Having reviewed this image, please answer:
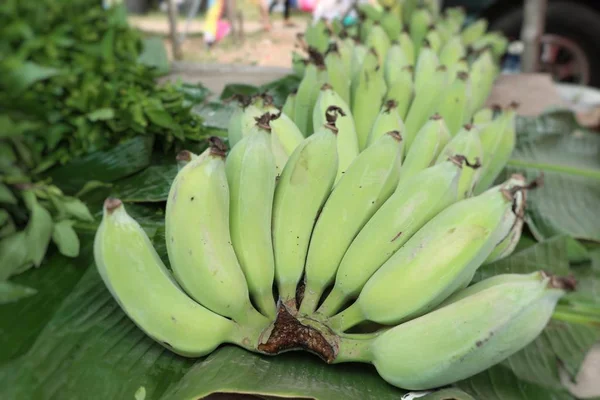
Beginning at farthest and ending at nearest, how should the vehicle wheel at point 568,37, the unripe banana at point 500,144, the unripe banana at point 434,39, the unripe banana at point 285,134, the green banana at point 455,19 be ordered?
the vehicle wheel at point 568,37 < the green banana at point 455,19 < the unripe banana at point 434,39 < the unripe banana at point 500,144 < the unripe banana at point 285,134

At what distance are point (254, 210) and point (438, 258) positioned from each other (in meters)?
0.27

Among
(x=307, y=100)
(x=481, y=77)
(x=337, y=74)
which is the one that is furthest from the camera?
(x=481, y=77)

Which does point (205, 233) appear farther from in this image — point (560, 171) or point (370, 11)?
point (370, 11)

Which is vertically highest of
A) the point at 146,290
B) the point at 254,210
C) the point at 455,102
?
the point at 455,102

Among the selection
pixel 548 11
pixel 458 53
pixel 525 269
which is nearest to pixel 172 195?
pixel 525 269

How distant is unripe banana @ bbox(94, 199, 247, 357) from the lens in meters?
0.64

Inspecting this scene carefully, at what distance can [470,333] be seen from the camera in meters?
0.59

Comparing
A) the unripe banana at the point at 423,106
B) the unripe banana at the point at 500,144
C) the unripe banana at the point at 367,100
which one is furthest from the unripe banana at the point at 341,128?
the unripe banana at the point at 500,144

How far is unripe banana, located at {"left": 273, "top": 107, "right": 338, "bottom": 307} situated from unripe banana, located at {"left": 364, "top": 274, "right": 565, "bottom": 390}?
192 millimetres

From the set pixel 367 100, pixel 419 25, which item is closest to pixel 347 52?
pixel 367 100

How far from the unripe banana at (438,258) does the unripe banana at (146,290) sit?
242mm

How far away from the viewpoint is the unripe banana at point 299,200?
73 cm

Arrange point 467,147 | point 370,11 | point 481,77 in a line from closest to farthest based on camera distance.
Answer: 1. point 467,147
2. point 481,77
3. point 370,11

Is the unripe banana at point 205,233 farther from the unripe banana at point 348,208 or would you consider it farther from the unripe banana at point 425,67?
the unripe banana at point 425,67
